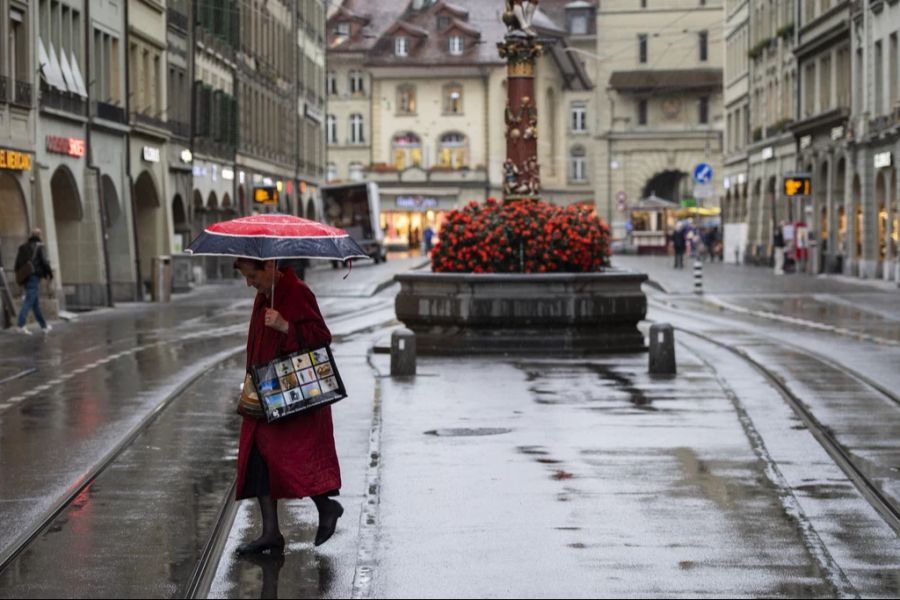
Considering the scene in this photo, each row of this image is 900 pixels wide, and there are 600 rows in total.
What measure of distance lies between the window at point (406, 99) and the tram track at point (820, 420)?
261ft

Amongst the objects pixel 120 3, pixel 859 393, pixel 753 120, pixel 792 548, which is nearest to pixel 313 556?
pixel 792 548

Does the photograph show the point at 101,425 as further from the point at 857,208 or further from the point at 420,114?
the point at 420,114

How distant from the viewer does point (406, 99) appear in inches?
4451

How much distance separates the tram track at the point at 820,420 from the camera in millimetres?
12391

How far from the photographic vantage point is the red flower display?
26828 millimetres

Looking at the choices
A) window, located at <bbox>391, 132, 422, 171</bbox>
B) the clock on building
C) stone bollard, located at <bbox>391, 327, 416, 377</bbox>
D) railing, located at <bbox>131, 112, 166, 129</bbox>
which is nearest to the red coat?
stone bollard, located at <bbox>391, 327, 416, 377</bbox>

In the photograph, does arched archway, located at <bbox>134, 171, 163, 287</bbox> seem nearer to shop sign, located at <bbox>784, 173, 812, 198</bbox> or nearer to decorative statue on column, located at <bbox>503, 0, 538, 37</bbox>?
shop sign, located at <bbox>784, 173, 812, 198</bbox>

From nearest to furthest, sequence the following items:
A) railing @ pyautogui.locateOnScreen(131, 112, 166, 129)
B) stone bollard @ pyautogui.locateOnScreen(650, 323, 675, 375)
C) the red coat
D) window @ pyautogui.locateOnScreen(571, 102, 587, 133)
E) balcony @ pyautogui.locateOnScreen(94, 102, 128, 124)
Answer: the red coat, stone bollard @ pyautogui.locateOnScreen(650, 323, 675, 375), balcony @ pyautogui.locateOnScreen(94, 102, 128, 124), railing @ pyautogui.locateOnScreen(131, 112, 166, 129), window @ pyautogui.locateOnScreen(571, 102, 587, 133)

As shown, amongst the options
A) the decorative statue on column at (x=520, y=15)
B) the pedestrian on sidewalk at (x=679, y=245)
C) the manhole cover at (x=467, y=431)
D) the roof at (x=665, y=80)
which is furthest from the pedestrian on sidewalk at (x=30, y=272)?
the roof at (x=665, y=80)

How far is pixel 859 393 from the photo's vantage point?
20312 millimetres

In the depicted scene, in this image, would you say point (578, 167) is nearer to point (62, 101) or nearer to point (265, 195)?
point (265, 195)

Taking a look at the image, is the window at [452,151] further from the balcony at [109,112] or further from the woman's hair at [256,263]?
the woman's hair at [256,263]

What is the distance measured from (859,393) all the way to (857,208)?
1625 inches

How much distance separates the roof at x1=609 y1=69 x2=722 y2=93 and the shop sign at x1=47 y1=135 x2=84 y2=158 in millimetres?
75036
